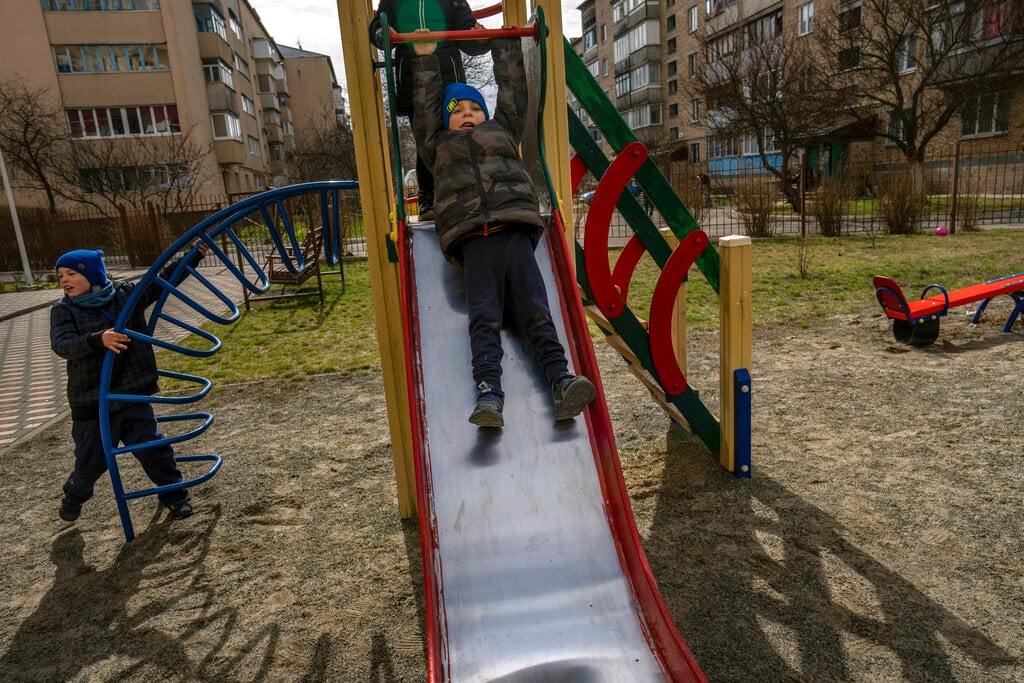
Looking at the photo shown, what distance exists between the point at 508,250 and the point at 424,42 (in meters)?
1.02

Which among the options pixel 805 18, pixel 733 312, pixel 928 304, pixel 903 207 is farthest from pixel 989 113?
pixel 733 312

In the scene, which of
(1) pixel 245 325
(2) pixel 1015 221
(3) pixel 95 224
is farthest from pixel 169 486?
(3) pixel 95 224

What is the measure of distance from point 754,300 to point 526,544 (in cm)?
660

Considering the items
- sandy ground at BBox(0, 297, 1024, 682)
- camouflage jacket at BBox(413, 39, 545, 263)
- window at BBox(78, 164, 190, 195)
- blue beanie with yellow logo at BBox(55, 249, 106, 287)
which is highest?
window at BBox(78, 164, 190, 195)

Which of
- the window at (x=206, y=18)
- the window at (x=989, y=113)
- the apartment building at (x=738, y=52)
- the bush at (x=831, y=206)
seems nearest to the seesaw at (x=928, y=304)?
the bush at (x=831, y=206)

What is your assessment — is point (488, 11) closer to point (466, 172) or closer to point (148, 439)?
point (466, 172)

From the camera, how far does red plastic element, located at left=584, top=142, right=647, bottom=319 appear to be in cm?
331

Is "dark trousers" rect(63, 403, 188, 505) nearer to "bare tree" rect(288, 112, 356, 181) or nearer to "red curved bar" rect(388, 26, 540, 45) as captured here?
"red curved bar" rect(388, 26, 540, 45)

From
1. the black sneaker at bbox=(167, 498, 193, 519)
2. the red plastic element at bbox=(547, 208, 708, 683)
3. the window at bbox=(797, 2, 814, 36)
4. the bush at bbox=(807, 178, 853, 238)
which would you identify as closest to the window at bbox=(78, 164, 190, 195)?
the bush at bbox=(807, 178, 853, 238)

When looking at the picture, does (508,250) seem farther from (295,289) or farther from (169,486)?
(295,289)

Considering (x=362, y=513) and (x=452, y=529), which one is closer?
(x=452, y=529)

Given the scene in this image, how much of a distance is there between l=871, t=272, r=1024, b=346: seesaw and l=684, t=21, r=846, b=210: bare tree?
14.2m

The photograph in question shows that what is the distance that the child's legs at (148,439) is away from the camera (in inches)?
139

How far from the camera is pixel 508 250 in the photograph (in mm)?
2721
